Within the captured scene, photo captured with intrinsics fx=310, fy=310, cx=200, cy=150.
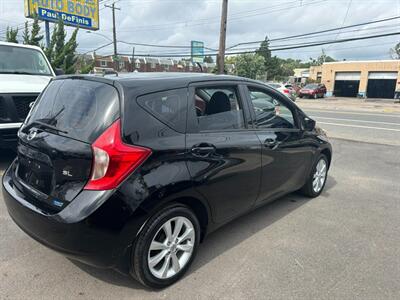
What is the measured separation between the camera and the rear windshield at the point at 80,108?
2.20 metres

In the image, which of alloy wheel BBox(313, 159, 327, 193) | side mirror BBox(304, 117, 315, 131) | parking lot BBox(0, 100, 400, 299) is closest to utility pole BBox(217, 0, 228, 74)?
alloy wheel BBox(313, 159, 327, 193)

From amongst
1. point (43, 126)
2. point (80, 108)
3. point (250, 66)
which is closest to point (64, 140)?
point (80, 108)

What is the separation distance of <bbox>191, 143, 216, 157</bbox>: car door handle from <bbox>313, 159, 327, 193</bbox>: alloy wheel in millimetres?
2304

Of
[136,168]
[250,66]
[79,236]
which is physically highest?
[250,66]

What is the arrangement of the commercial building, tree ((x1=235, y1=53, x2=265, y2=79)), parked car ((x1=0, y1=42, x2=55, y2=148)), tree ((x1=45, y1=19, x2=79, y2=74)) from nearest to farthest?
parked car ((x1=0, y1=42, x2=55, y2=148))
tree ((x1=45, y1=19, x2=79, y2=74))
the commercial building
tree ((x1=235, y1=53, x2=265, y2=79))

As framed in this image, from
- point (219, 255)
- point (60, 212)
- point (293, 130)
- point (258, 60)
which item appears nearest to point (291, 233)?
point (219, 255)

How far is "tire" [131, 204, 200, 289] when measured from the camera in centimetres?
225

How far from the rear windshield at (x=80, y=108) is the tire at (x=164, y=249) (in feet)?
2.55

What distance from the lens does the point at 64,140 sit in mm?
2281

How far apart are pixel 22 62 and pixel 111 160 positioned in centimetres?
555

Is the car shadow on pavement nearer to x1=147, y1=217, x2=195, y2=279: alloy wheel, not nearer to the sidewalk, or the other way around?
x1=147, y1=217, x2=195, y2=279: alloy wheel

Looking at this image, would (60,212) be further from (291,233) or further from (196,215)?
(291,233)

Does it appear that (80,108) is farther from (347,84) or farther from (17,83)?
(347,84)

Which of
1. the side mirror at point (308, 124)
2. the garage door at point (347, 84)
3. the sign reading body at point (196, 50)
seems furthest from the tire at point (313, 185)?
the garage door at point (347, 84)
